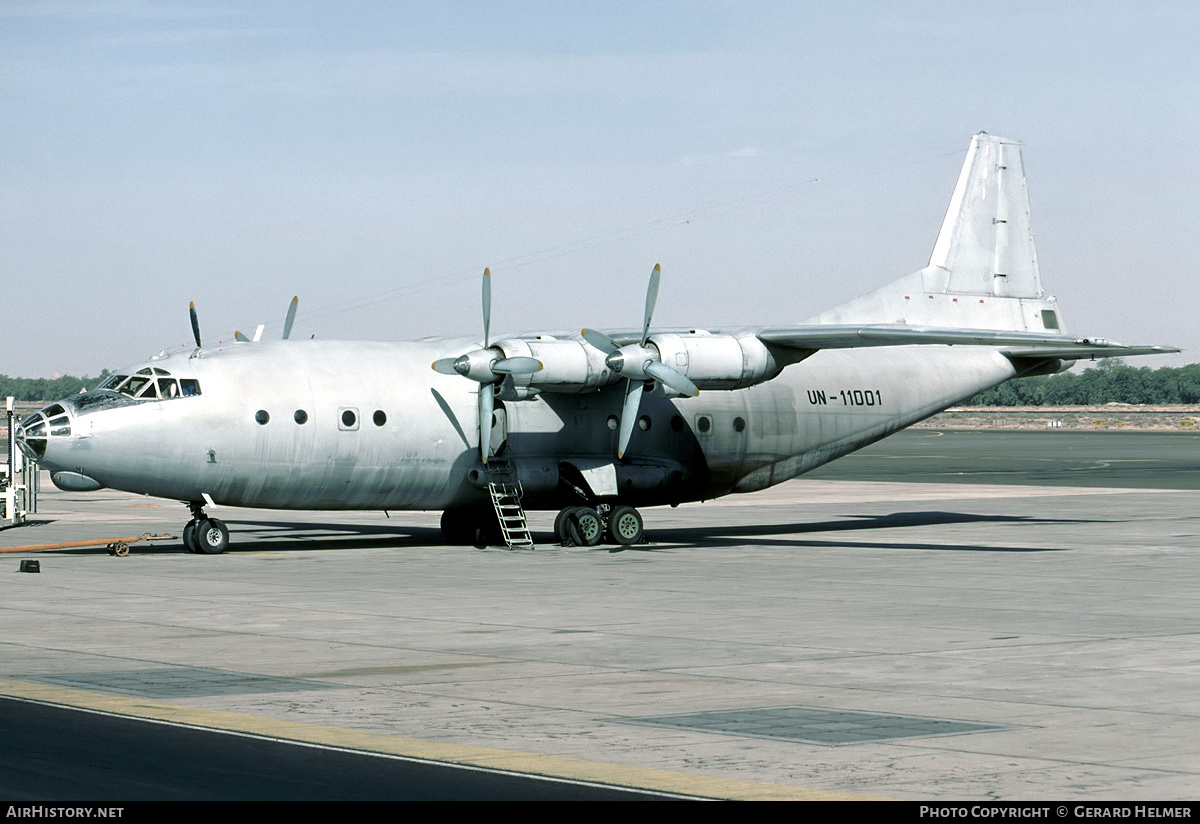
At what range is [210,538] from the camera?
29.3m

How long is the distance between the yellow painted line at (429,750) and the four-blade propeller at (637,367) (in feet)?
54.4

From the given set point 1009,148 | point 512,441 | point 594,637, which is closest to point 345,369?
point 512,441

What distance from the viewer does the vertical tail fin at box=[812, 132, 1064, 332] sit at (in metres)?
37.5

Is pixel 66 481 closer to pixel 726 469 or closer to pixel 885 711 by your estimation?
pixel 726 469

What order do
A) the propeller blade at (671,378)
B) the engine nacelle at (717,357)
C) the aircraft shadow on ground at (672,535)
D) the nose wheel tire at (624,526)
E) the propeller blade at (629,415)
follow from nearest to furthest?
the propeller blade at (671,378), the propeller blade at (629,415), the engine nacelle at (717,357), the nose wheel tire at (624,526), the aircraft shadow on ground at (672,535)

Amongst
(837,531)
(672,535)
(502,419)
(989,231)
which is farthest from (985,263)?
(502,419)

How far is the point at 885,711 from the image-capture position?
13.1m

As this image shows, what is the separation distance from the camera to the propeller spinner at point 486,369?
96.2ft

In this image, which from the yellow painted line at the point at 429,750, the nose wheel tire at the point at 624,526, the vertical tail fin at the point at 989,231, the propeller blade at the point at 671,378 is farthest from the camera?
the vertical tail fin at the point at 989,231

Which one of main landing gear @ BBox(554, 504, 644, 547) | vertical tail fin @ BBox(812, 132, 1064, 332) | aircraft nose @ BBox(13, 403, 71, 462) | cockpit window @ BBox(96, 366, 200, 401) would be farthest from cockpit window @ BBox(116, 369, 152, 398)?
vertical tail fin @ BBox(812, 132, 1064, 332)

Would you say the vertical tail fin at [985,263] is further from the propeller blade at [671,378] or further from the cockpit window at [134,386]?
the cockpit window at [134,386]

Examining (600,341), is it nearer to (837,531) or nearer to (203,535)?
(203,535)

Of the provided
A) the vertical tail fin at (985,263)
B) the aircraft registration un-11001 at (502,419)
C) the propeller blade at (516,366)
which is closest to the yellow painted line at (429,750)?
the aircraft registration un-11001 at (502,419)

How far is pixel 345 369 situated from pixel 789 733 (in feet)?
62.9
